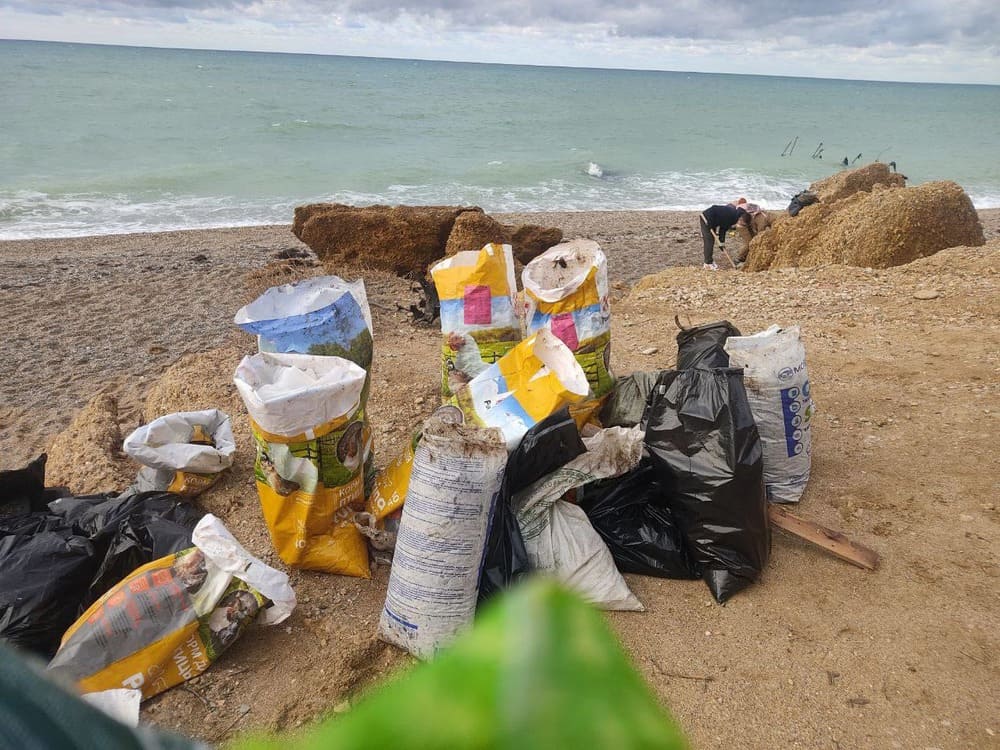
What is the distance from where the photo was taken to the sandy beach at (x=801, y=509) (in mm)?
1950

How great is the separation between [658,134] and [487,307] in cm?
3452

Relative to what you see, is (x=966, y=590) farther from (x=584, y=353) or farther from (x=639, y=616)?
(x=584, y=353)

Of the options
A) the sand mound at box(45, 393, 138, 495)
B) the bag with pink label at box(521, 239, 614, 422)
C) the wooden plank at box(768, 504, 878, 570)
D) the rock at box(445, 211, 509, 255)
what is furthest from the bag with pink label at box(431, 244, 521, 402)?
the rock at box(445, 211, 509, 255)

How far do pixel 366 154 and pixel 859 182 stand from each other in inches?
674

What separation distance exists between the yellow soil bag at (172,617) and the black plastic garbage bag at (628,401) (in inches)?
59.7

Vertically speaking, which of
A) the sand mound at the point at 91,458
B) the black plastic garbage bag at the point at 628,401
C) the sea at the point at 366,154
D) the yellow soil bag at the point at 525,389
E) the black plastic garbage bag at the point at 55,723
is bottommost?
the sea at the point at 366,154

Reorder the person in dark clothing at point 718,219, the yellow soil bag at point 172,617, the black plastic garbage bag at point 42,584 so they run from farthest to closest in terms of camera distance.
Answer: the person in dark clothing at point 718,219, the black plastic garbage bag at point 42,584, the yellow soil bag at point 172,617

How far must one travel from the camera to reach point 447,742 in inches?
13.1

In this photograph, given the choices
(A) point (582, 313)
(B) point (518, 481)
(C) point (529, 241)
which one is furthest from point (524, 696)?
(C) point (529, 241)

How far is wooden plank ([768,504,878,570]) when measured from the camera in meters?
2.39

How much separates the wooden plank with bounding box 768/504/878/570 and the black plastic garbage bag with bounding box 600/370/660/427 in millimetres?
673

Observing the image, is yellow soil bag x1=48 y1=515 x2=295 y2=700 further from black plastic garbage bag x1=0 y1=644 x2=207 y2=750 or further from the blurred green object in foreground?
the blurred green object in foreground

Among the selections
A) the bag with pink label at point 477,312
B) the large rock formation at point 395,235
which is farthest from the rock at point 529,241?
the bag with pink label at point 477,312

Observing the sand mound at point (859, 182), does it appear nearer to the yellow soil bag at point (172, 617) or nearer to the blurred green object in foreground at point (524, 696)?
the yellow soil bag at point (172, 617)
